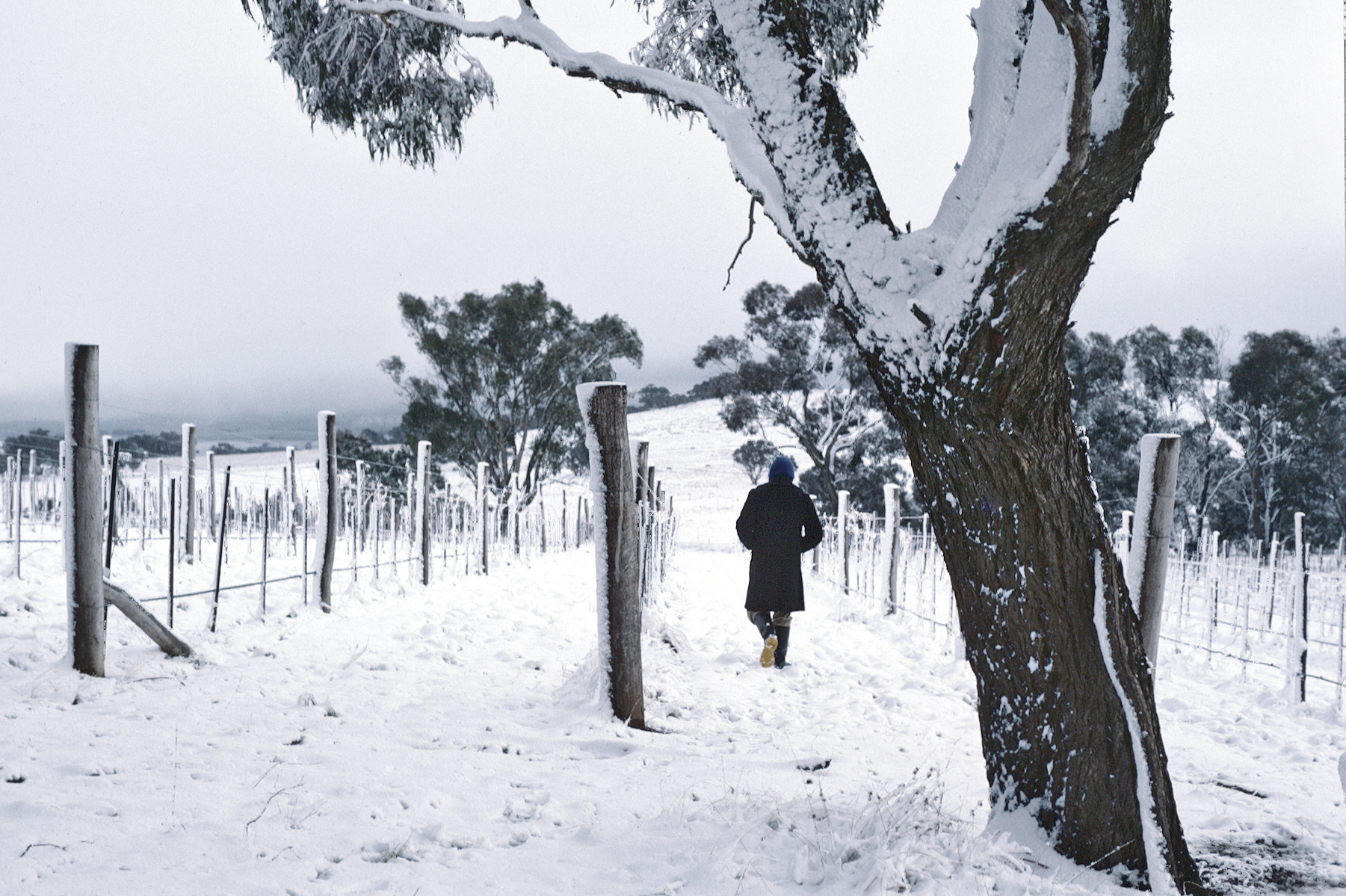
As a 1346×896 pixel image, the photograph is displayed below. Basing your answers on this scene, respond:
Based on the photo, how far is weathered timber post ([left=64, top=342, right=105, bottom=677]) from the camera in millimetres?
3633

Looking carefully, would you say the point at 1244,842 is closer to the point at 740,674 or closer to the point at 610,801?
the point at 610,801

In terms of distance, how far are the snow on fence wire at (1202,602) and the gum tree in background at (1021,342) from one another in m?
4.00

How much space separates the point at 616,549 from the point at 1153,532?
2285 mm

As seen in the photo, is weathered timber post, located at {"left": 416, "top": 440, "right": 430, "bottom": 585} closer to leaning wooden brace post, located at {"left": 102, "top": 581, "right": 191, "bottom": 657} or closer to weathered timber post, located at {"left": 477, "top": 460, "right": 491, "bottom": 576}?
weathered timber post, located at {"left": 477, "top": 460, "right": 491, "bottom": 576}

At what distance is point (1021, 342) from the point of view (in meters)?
2.23

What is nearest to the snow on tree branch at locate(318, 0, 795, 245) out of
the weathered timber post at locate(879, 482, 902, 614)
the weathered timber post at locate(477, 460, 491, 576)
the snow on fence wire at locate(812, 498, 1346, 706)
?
the snow on fence wire at locate(812, 498, 1346, 706)

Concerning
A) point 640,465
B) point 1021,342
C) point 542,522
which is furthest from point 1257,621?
point 542,522

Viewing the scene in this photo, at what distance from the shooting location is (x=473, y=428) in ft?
72.1

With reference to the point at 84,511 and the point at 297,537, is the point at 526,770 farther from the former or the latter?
the point at 297,537

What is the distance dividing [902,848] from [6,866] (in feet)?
6.95

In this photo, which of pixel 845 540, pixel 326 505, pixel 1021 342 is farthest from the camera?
pixel 845 540

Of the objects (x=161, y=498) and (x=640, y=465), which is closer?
(x=640, y=465)

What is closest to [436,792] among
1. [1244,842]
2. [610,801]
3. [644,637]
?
[610,801]

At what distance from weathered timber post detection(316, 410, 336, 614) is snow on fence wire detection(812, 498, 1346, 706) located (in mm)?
4842
